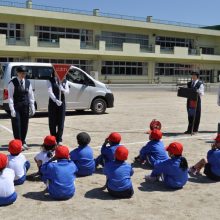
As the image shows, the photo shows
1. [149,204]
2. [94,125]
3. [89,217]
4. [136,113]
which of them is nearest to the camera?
[89,217]

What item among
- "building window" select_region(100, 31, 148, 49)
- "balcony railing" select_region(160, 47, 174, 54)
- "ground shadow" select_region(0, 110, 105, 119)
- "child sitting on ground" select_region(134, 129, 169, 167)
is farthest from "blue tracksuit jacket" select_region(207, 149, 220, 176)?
"balcony railing" select_region(160, 47, 174, 54)

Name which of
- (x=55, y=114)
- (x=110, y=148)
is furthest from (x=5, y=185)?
(x=55, y=114)

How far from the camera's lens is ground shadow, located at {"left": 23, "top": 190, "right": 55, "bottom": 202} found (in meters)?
5.62

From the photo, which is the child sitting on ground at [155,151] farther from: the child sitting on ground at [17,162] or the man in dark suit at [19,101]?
the man in dark suit at [19,101]

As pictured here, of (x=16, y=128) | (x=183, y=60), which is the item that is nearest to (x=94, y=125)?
(x=16, y=128)

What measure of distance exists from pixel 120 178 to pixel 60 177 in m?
0.84

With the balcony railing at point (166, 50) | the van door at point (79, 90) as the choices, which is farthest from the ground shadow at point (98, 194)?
the balcony railing at point (166, 50)

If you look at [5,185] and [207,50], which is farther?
[207,50]

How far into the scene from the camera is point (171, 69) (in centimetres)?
5569

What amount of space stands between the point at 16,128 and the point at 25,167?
2.50 meters

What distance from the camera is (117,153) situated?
18.6ft

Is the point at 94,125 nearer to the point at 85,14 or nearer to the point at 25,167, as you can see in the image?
the point at 25,167

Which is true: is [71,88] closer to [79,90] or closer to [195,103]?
[79,90]

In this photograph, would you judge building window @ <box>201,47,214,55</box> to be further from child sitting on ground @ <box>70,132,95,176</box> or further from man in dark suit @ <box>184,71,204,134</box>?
child sitting on ground @ <box>70,132,95,176</box>
